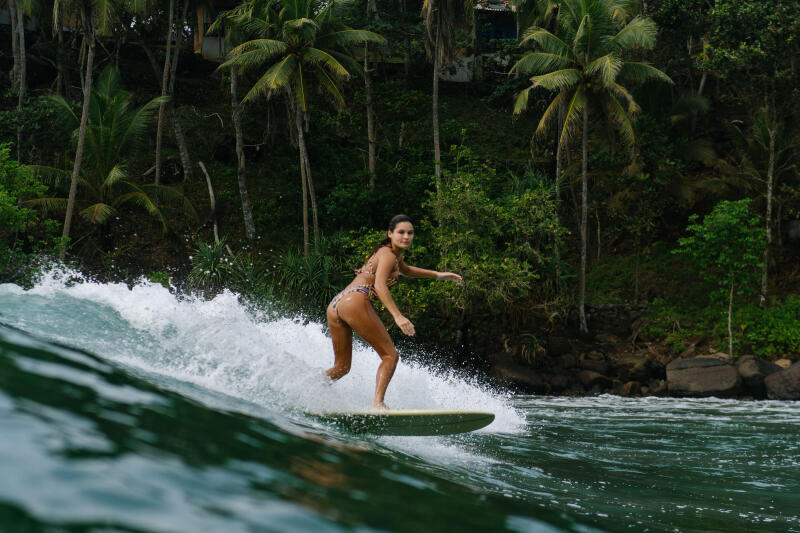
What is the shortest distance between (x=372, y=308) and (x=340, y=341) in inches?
19.7

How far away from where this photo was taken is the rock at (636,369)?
70.4 feet

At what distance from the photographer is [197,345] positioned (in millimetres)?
6527

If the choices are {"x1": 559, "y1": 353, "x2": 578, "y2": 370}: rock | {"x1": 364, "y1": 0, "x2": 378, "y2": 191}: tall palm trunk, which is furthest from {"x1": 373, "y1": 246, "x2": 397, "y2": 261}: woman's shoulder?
{"x1": 364, "y1": 0, "x2": 378, "y2": 191}: tall palm trunk

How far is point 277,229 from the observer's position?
30.5 metres

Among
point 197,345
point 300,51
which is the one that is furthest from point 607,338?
point 197,345

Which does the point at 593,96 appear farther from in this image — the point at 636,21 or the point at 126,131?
the point at 126,131

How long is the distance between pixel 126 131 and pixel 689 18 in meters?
20.3

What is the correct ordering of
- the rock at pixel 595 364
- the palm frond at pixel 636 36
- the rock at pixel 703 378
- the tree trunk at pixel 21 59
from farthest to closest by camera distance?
the tree trunk at pixel 21 59
the palm frond at pixel 636 36
the rock at pixel 595 364
the rock at pixel 703 378

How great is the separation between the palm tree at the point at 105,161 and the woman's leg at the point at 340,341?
1973cm

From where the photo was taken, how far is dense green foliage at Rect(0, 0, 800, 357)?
73.0 ft

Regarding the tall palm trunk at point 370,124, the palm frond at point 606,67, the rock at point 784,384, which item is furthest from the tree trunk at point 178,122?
the rock at point 784,384

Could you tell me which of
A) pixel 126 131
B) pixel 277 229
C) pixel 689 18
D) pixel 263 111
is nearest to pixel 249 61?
pixel 126 131

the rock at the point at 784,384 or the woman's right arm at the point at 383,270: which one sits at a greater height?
the woman's right arm at the point at 383,270

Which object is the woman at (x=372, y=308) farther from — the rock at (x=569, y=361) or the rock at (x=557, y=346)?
the rock at (x=557, y=346)
